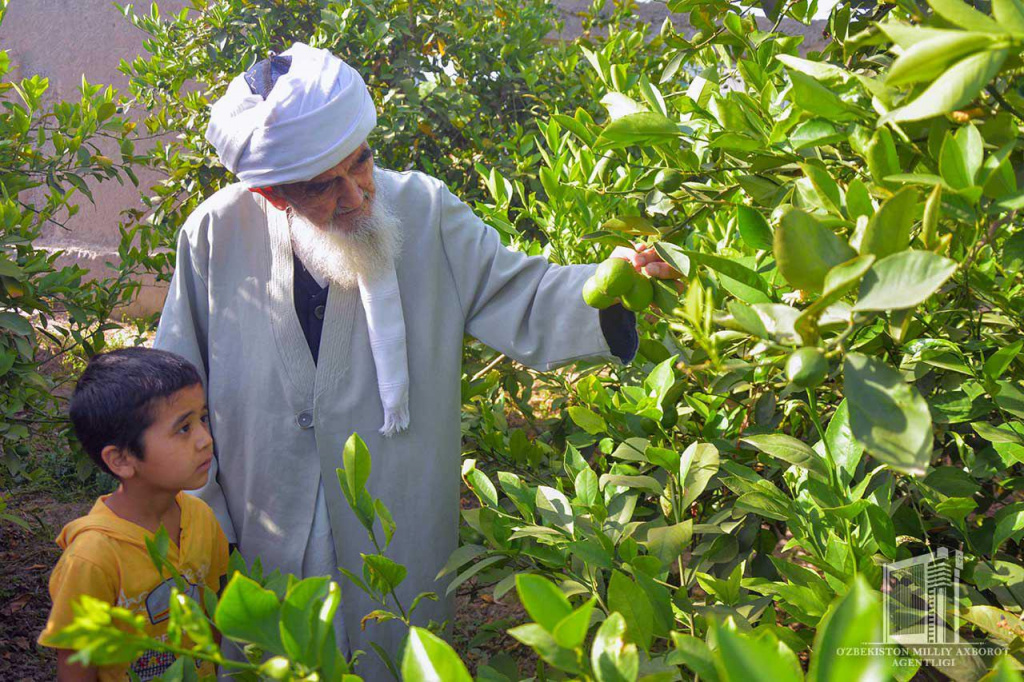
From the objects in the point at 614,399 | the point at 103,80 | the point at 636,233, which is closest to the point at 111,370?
the point at 614,399

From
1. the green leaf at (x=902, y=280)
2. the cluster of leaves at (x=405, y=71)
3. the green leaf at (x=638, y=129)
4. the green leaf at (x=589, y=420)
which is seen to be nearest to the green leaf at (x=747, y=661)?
the green leaf at (x=902, y=280)

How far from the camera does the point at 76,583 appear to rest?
1.53m

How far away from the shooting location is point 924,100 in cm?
57

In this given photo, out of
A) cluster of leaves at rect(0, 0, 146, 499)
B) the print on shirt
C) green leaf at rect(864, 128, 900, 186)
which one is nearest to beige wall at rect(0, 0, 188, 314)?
cluster of leaves at rect(0, 0, 146, 499)

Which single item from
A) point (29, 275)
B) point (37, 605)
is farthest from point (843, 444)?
point (37, 605)

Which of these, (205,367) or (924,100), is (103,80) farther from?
(924,100)

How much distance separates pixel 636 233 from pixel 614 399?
0.46m

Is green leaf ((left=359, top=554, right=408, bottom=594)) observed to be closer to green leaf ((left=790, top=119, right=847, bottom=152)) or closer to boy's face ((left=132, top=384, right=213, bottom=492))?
green leaf ((left=790, top=119, right=847, bottom=152))

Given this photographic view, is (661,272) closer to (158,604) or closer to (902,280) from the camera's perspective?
(902,280)

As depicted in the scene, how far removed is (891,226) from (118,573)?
1480mm

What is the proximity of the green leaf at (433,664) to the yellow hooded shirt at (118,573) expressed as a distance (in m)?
1.11

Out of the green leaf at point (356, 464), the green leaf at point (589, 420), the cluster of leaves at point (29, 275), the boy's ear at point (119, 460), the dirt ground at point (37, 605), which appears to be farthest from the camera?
the dirt ground at point (37, 605)

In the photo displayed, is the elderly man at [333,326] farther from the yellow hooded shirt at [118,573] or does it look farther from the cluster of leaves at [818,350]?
the cluster of leaves at [818,350]

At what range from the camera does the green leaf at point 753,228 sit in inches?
37.0
